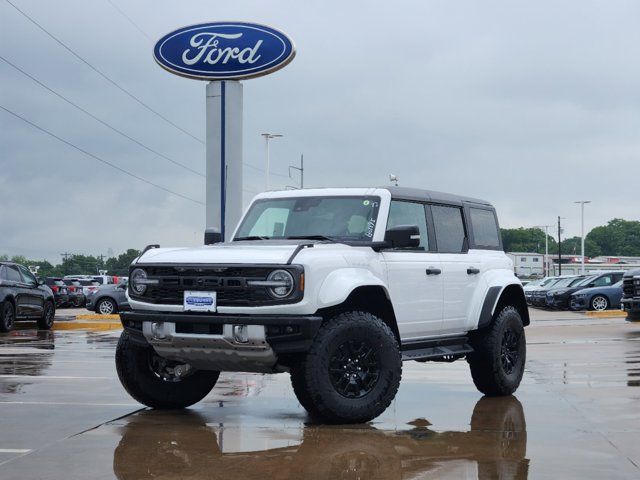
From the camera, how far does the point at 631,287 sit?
22891 millimetres

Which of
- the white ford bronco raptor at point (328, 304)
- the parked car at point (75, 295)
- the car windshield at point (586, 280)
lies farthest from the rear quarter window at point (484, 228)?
the parked car at point (75, 295)

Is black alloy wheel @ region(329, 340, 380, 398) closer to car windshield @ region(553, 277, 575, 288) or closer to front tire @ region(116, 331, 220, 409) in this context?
front tire @ region(116, 331, 220, 409)

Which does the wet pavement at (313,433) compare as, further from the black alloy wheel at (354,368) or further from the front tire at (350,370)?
the black alloy wheel at (354,368)

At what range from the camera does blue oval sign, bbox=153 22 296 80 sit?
1049 inches

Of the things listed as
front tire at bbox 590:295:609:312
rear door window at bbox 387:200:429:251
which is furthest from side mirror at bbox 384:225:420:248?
front tire at bbox 590:295:609:312

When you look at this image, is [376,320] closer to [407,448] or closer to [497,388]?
[407,448]

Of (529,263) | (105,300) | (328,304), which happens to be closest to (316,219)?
(328,304)

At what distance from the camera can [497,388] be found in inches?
400

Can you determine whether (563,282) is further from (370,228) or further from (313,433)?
(313,433)

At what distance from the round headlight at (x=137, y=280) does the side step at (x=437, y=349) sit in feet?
7.93

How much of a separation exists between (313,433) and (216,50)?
20643 mm

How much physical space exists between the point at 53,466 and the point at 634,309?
18031 millimetres

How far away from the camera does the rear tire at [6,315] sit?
22.6 meters

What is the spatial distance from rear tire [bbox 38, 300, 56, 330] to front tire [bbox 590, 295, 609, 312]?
1929cm
